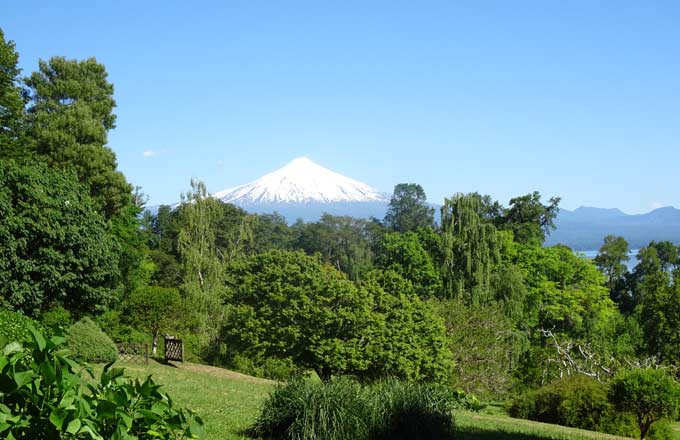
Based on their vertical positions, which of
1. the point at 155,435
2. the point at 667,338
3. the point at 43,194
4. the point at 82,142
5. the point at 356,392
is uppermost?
the point at 82,142

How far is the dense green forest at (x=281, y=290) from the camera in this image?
974 inches

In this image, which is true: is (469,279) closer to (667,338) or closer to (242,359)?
(667,338)

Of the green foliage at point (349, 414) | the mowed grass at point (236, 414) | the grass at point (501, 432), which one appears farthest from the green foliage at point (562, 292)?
the green foliage at point (349, 414)

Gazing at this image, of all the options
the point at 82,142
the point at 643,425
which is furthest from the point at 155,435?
the point at 82,142

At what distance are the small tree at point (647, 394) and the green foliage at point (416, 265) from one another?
2496 centimetres

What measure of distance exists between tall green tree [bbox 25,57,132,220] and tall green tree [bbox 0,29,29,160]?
156 centimetres

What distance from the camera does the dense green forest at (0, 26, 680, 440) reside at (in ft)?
81.2

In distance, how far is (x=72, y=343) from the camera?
22.2m

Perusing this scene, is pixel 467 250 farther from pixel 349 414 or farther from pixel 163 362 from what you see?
pixel 349 414

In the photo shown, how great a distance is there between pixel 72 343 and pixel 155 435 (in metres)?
21.6

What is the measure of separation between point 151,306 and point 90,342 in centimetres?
1043

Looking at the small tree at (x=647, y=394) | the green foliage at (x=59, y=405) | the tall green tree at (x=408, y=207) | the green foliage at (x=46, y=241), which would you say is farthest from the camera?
the tall green tree at (x=408, y=207)

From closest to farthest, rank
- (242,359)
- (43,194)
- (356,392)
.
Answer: (356,392) < (43,194) < (242,359)

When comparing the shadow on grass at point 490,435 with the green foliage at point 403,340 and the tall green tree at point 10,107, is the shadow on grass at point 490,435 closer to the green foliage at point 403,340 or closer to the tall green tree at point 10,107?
the green foliage at point 403,340
